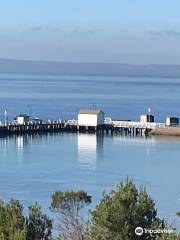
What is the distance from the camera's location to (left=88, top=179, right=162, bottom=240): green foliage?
16.4 m

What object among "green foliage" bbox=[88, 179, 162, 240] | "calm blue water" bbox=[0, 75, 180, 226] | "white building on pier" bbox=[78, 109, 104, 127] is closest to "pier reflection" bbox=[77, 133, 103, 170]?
"calm blue water" bbox=[0, 75, 180, 226]

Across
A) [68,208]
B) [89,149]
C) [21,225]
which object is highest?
[21,225]

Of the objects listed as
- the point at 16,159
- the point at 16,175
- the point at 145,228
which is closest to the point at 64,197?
the point at 145,228

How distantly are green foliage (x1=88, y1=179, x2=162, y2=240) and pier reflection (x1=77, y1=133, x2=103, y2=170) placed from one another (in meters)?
29.3

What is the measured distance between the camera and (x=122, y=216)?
16844 millimetres

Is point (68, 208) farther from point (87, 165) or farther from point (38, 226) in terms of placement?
point (87, 165)

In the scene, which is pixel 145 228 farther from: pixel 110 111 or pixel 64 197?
pixel 110 111

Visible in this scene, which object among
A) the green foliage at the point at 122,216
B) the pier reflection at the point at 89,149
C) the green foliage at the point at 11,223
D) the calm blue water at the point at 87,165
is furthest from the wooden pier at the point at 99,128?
the green foliage at the point at 122,216

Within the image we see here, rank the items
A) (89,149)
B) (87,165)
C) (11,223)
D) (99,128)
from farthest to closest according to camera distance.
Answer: (99,128) → (89,149) → (87,165) → (11,223)

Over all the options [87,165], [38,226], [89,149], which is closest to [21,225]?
[38,226]

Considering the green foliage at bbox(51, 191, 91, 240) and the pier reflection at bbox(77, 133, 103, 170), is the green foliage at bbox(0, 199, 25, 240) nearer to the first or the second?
the green foliage at bbox(51, 191, 91, 240)

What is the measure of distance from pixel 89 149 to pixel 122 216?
41.3 meters

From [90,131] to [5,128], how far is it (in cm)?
680

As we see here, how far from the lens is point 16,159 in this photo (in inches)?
2034
